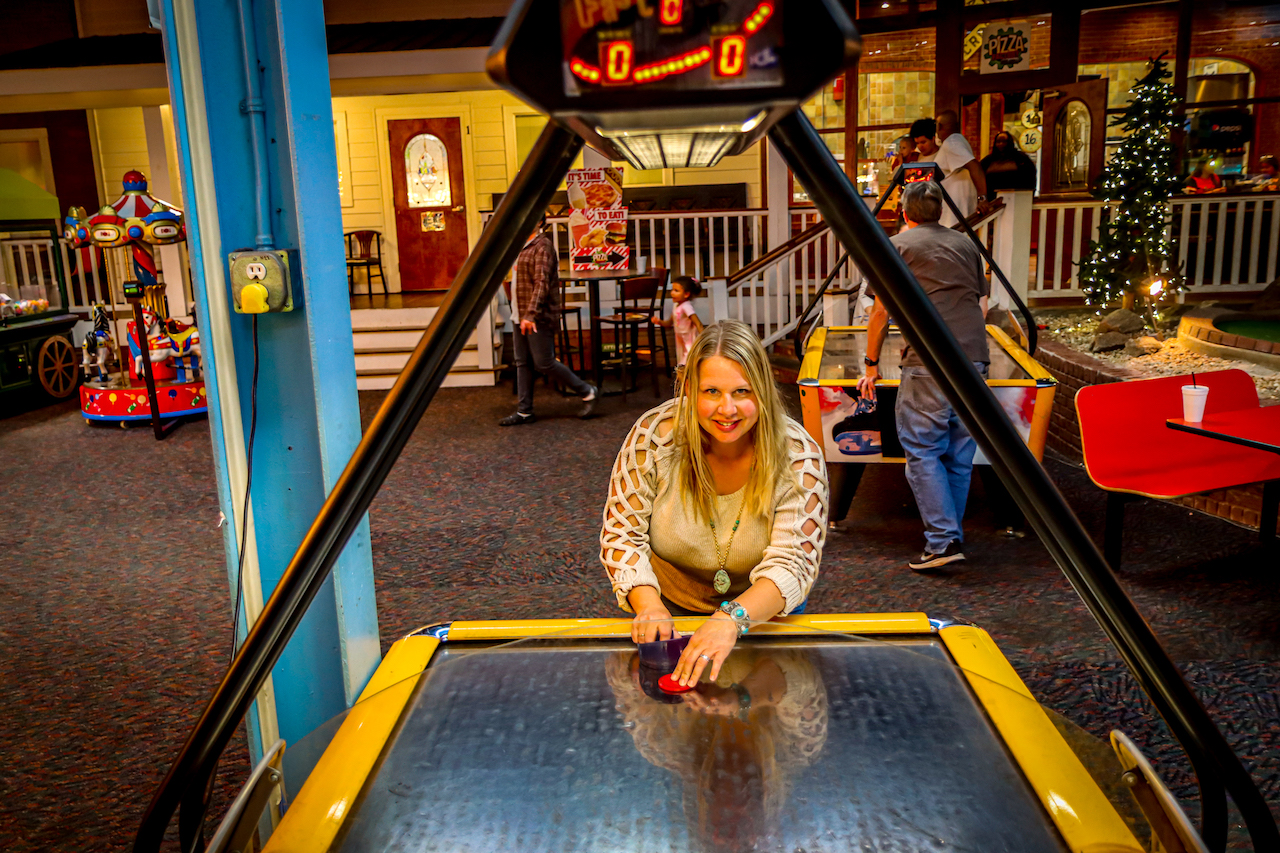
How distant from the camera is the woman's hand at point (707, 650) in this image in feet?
5.00

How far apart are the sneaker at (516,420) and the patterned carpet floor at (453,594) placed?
751 mm

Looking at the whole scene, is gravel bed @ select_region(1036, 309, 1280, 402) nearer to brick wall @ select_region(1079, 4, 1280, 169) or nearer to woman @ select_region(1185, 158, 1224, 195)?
woman @ select_region(1185, 158, 1224, 195)

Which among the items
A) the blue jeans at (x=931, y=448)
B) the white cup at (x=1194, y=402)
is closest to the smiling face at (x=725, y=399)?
the blue jeans at (x=931, y=448)

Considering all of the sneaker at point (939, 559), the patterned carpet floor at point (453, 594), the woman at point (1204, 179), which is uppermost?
the woman at point (1204, 179)

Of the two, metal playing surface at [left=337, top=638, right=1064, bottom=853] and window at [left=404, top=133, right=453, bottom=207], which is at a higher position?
window at [left=404, top=133, right=453, bottom=207]

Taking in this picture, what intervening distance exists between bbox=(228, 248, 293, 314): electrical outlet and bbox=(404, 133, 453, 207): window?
10.9 m

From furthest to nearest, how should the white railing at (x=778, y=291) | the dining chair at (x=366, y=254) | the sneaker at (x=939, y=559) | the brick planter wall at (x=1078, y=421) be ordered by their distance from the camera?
the dining chair at (x=366, y=254) → the white railing at (x=778, y=291) → the brick planter wall at (x=1078, y=421) → the sneaker at (x=939, y=559)

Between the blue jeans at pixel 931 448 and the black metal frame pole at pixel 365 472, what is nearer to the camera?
the black metal frame pole at pixel 365 472

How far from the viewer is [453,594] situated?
392 centimetres

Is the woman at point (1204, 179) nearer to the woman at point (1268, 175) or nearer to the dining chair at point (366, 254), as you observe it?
the woman at point (1268, 175)

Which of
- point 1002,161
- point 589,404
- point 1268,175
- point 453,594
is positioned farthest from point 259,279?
point 1268,175

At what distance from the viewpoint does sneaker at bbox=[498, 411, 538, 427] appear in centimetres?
718

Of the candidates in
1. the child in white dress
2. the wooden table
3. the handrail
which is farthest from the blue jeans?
the handrail

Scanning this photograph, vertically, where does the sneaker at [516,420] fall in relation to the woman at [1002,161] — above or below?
below
